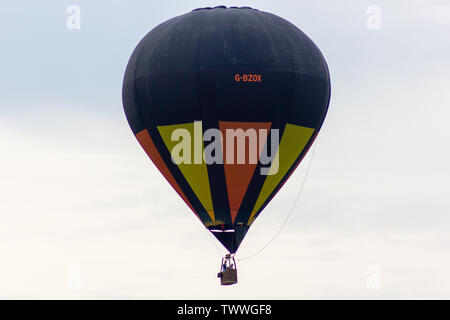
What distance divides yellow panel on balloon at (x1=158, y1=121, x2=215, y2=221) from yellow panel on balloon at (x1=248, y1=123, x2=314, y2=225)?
5.87 feet

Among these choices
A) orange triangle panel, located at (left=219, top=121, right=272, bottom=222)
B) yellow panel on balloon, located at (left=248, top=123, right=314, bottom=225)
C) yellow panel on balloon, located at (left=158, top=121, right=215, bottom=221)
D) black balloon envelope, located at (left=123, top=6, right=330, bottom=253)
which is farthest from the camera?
yellow panel on balloon, located at (left=248, top=123, right=314, bottom=225)

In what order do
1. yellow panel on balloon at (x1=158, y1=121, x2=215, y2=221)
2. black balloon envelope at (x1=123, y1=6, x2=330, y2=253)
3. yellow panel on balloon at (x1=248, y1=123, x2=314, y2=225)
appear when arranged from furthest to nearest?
yellow panel on balloon at (x1=248, y1=123, x2=314, y2=225)
yellow panel on balloon at (x1=158, y1=121, x2=215, y2=221)
black balloon envelope at (x1=123, y1=6, x2=330, y2=253)

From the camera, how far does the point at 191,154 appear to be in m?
63.7

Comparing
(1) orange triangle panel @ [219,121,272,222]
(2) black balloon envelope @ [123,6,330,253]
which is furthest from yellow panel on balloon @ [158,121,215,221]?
(1) orange triangle panel @ [219,121,272,222]

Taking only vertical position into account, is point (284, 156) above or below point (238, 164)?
above

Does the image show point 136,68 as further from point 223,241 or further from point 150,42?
point 223,241

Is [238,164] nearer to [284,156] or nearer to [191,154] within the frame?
[191,154]

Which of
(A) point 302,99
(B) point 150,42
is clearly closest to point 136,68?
(B) point 150,42

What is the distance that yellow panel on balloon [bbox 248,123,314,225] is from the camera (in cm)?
6419

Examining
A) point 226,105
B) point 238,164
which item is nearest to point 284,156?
point 238,164

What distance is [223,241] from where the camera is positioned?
211 ft

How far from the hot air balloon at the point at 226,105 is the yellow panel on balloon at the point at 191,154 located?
32mm

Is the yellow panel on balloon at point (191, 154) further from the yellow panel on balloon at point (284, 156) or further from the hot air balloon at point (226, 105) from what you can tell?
the yellow panel on balloon at point (284, 156)

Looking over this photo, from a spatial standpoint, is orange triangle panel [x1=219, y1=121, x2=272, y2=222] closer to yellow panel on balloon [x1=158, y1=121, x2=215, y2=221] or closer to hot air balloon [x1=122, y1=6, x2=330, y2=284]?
hot air balloon [x1=122, y1=6, x2=330, y2=284]
